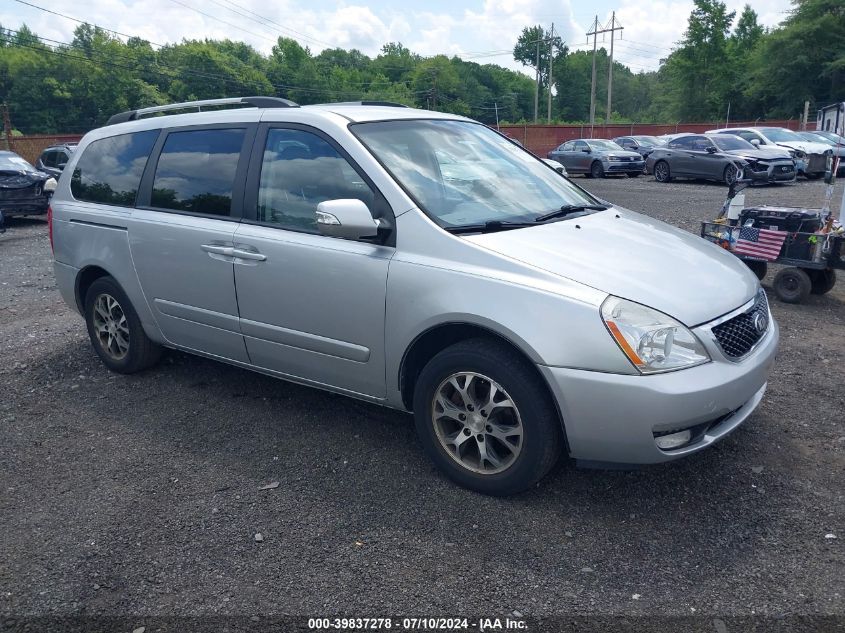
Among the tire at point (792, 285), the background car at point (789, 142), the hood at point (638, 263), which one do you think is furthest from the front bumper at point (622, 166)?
the hood at point (638, 263)

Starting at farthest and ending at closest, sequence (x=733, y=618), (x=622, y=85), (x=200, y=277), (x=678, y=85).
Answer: (x=622, y=85) → (x=678, y=85) → (x=200, y=277) → (x=733, y=618)

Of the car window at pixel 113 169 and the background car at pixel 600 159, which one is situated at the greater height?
the car window at pixel 113 169

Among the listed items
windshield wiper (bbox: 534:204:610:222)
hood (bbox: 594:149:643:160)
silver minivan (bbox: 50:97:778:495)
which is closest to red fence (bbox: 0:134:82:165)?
hood (bbox: 594:149:643:160)

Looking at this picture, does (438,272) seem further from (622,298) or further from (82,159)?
(82,159)

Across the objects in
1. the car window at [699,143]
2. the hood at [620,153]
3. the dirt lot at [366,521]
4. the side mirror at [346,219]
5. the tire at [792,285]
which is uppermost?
the side mirror at [346,219]

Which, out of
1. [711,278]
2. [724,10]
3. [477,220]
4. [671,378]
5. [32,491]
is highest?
[724,10]

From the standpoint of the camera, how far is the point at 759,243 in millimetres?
7328

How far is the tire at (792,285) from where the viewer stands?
7148 mm

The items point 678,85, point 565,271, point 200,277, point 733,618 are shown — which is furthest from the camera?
point 678,85

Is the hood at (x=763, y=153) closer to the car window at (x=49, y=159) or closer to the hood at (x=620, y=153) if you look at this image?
the hood at (x=620, y=153)

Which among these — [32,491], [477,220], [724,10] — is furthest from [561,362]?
[724,10]

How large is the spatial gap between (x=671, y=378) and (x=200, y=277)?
2.84m

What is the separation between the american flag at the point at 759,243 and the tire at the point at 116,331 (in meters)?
5.70

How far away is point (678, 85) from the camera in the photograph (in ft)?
249
